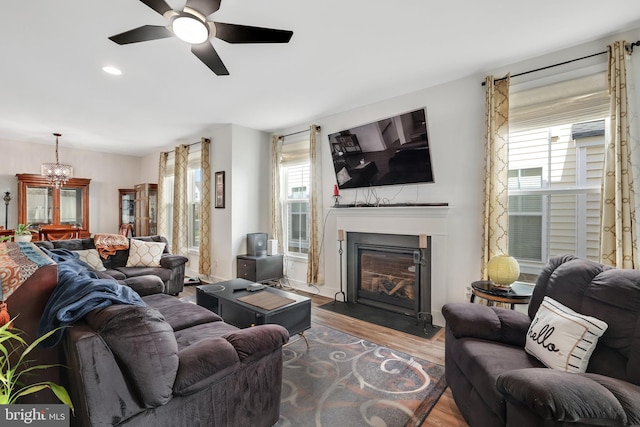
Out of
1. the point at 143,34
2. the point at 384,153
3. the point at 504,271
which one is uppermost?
the point at 143,34

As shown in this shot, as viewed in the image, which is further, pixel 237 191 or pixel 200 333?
pixel 237 191

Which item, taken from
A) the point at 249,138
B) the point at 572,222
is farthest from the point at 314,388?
the point at 249,138

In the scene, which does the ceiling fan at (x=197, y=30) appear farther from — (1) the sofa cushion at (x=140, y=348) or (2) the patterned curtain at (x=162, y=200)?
(2) the patterned curtain at (x=162, y=200)

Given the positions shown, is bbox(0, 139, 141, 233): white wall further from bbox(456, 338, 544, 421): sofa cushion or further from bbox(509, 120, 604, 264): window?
bbox(509, 120, 604, 264): window

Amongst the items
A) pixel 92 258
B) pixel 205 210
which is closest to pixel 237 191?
pixel 205 210

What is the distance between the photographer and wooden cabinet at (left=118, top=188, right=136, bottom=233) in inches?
267

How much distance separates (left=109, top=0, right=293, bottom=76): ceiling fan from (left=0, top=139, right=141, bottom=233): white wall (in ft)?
18.9

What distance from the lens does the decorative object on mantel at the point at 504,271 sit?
7.54ft

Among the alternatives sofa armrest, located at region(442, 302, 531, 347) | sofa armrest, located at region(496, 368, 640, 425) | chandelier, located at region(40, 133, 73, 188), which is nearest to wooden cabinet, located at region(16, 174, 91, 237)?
chandelier, located at region(40, 133, 73, 188)

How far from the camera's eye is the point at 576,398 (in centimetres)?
104

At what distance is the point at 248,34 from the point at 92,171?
6.55 m

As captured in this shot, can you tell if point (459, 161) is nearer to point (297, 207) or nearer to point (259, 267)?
point (297, 207)

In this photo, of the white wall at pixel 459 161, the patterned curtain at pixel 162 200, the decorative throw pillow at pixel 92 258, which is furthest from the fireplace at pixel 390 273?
the patterned curtain at pixel 162 200

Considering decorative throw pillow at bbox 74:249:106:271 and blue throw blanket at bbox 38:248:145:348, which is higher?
blue throw blanket at bbox 38:248:145:348
